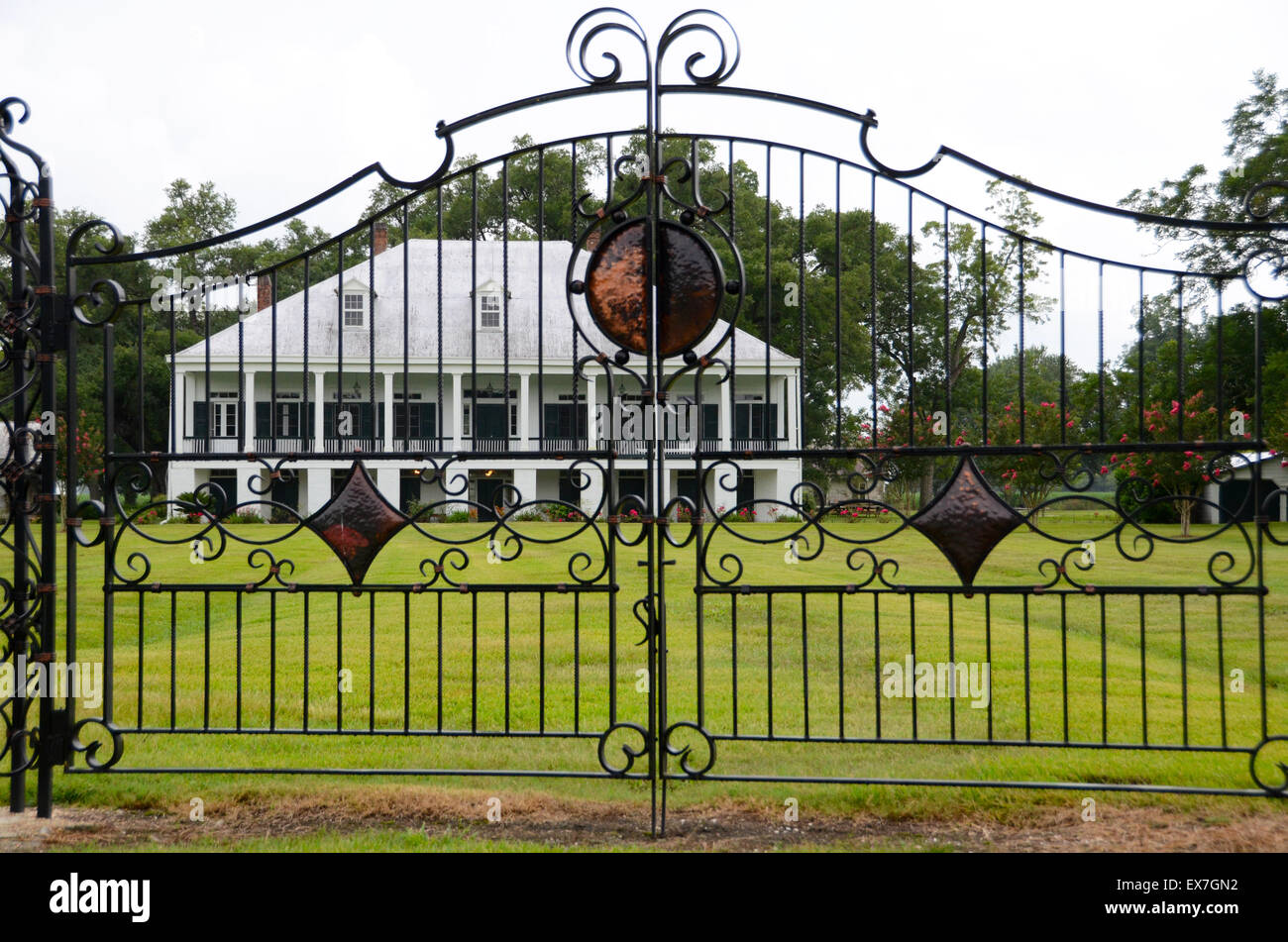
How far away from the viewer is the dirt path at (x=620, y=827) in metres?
3.89

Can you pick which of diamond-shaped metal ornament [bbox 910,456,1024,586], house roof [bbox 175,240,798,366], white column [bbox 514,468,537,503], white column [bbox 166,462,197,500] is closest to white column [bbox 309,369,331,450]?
house roof [bbox 175,240,798,366]

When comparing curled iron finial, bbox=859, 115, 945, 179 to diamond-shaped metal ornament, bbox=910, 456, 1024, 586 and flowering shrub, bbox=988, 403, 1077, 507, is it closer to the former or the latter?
diamond-shaped metal ornament, bbox=910, 456, 1024, 586

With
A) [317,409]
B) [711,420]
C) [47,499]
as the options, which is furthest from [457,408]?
[711,420]

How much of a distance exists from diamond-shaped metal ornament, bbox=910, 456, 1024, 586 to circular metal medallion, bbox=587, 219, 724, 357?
1.23m

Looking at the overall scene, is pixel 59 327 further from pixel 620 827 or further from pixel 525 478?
pixel 525 478

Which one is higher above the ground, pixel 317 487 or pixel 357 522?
pixel 317 487

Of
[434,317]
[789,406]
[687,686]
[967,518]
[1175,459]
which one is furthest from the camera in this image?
[434,317]

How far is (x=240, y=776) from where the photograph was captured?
4.68m

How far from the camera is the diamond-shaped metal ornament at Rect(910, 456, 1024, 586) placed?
4.14 m

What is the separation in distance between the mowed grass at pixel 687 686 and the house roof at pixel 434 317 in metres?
4.69

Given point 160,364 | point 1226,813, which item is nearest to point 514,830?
point 1226,813

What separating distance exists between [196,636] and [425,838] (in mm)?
5129

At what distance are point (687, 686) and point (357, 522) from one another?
2.77 m

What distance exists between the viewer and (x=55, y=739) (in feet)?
14.1
